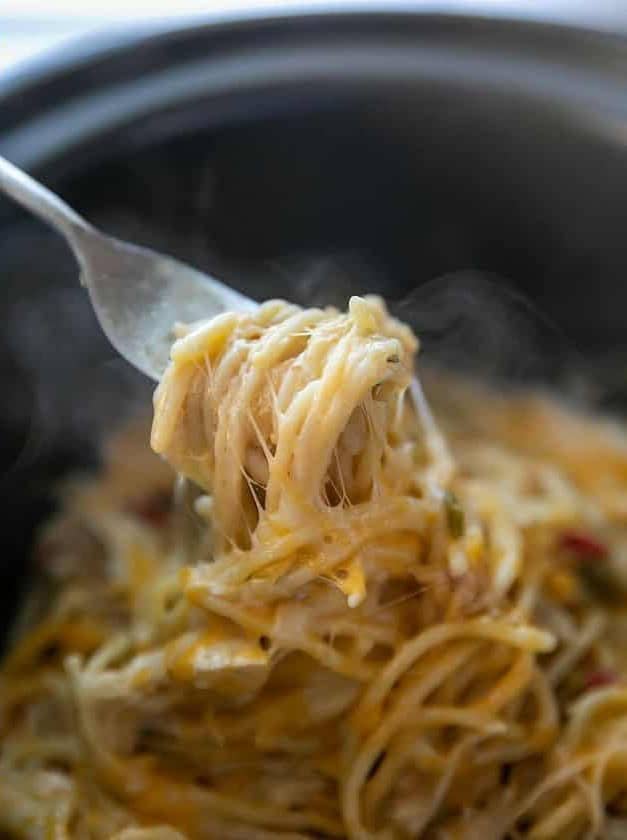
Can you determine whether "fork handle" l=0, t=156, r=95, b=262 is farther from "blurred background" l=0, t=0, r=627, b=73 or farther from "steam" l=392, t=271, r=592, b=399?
"blurred background" l=0, t=0, r=627, b=73

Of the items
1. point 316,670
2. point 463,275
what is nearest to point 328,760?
point 316,670

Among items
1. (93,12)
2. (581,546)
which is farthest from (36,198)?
(93,12)

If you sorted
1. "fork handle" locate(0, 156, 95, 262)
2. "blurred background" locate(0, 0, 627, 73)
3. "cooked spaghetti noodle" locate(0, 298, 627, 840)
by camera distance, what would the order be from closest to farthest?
"cooked spaghetti noodle" locate(0, 298, 627, 840) → "fork handle" locate(0, 156, 95, 262) → "blurred background" locate(0, 0, 627, 73)

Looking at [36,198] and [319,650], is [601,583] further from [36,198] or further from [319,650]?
[36,198]

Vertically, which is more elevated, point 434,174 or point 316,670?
point 434,174

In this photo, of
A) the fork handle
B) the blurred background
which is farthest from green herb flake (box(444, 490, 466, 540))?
the blurred background

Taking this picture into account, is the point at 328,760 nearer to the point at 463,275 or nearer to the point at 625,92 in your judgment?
the point at 463,275

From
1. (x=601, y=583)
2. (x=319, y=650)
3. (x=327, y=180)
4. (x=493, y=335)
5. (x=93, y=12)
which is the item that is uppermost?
(x=93, y=12)
